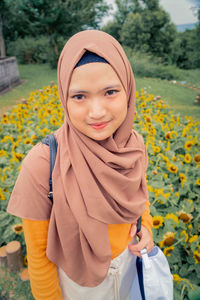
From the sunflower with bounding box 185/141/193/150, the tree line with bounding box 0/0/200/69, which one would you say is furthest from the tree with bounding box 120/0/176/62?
the sunflower with bounding box 185/141/193/150

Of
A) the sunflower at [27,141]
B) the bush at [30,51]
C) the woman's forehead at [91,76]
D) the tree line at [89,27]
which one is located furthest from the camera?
the bush at [30,51]

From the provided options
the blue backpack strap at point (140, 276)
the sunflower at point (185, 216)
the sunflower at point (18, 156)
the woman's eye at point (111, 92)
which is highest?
the woman's eye at point (111, 92)

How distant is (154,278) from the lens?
0.93 meters

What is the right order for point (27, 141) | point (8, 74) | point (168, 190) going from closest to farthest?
point (168, 190)
point (27, 141)
point (8, 74)

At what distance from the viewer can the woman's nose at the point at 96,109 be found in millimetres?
696

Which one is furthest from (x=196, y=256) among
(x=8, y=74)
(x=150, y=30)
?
(x=150, y=30)

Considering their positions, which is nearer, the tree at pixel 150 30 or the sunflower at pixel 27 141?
the sunflower at pixel 27 141

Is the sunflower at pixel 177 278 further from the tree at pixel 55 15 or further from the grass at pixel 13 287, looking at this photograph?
the tree at pixel 55 15

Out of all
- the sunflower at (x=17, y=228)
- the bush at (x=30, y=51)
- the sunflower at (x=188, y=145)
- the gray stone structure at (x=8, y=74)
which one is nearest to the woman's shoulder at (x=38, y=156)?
the sunflower at (x=17, y=228)

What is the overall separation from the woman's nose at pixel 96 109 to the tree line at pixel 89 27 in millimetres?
10608

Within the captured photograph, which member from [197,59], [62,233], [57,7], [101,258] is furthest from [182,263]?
[197,59]

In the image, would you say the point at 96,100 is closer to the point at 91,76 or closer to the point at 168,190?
the point at 91,76

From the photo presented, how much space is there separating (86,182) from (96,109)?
0.24 metres

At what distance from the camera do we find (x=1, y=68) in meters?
6.90
